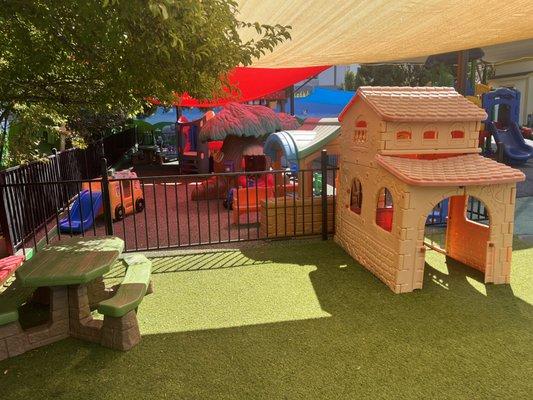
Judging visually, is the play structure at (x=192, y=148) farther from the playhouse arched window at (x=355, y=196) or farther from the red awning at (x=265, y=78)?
the playhouse arched window at (x=355, y=196)

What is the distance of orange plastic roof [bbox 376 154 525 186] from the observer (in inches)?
172

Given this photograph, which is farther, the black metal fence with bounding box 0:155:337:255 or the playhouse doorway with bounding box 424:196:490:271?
the black metal fence with bounding box 0:155:337:255

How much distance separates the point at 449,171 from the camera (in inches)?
180

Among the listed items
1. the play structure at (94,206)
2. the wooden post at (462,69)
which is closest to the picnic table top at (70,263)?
the play structure at (94,206)

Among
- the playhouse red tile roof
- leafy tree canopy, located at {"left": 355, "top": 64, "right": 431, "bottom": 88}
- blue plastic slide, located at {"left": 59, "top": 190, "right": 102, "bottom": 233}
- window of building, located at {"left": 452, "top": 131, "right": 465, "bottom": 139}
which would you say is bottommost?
blue plastic slide, located at {"left": 59, "top": 190, "right": 102, "bottom": 233}

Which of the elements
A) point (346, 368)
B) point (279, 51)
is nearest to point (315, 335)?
point (346, 368)

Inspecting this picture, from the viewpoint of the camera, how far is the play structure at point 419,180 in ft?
14.8

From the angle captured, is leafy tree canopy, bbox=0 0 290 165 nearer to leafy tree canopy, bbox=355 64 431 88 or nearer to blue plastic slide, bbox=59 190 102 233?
blue plastic slide, bbox=59 190 102 233

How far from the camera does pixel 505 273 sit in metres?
4.78

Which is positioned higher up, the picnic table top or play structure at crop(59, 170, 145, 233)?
the picnic table top

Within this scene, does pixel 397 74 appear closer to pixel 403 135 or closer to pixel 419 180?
pixel 403 135

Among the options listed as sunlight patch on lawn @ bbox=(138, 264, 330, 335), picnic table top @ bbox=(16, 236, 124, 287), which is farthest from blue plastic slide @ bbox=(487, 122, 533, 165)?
picnic table top @ bbox=(16, 236, 124, 287)

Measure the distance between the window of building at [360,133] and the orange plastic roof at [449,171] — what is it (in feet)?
1.96

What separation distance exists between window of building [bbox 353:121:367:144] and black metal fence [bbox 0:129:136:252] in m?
4.09
